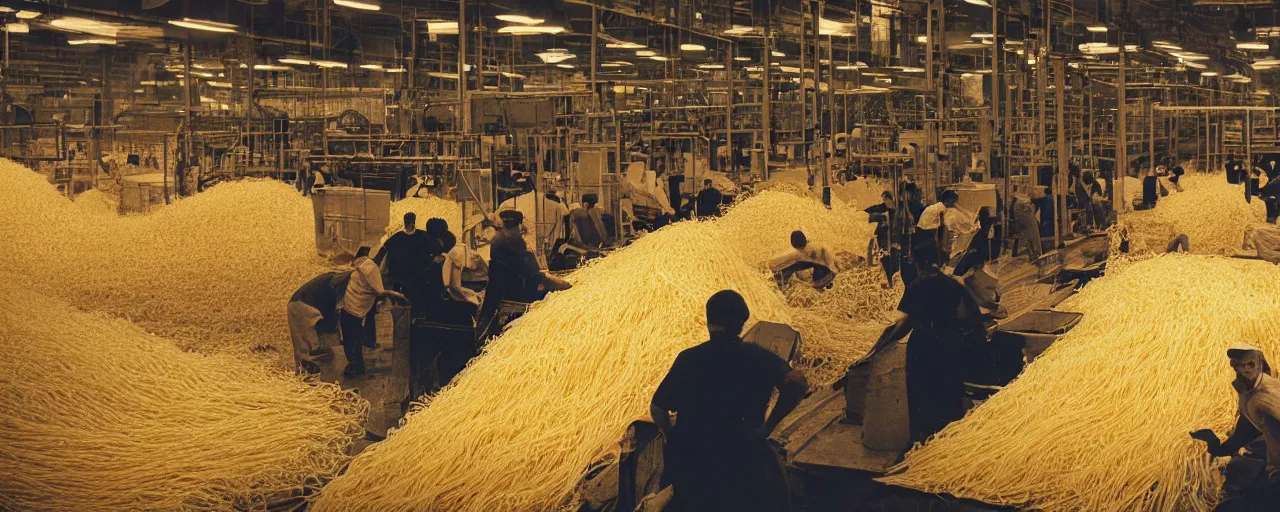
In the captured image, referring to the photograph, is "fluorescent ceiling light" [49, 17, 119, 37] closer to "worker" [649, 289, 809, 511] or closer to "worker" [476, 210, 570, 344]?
"worker" [476, 210, 570, 344]

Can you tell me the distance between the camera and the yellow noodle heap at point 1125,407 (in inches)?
168

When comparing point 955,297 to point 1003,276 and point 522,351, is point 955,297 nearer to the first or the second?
point 1003,276

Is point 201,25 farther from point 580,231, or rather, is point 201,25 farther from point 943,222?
point 943,222

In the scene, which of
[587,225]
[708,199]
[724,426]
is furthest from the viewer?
[708,199]

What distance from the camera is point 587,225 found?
5.30 metres

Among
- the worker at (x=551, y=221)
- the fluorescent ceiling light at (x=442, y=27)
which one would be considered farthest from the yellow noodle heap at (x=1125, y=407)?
the fluorescent ceiling light at (x=442, y=27)

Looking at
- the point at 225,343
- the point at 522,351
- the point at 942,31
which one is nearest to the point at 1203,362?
the point at 942,31

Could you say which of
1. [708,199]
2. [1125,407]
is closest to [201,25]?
[708,199]

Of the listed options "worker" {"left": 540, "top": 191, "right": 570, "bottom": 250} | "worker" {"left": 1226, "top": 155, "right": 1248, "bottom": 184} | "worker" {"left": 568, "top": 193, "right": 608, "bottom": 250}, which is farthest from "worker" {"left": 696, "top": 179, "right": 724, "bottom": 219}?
"worker" {"left": 1226, "top": 155, "right": 1248, "bottom": 184}

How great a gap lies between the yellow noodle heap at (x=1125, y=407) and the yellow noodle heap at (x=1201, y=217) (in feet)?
0.32

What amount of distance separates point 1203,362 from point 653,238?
2.35 m

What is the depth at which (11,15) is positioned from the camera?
5.02 meters

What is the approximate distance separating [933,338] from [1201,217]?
1.25 m

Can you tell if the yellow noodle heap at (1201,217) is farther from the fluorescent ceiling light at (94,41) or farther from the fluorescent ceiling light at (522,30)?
the fluorescent ceiling light at (94,41)
